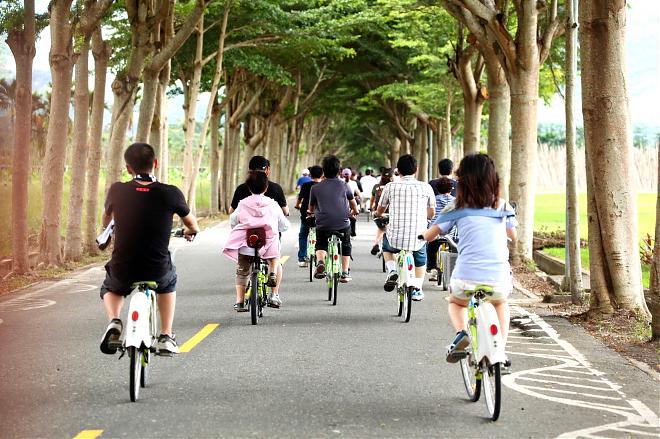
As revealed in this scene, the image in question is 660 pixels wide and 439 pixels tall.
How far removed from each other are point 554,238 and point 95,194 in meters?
11.2

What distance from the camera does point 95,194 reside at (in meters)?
21.4

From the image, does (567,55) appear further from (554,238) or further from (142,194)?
(554,238)

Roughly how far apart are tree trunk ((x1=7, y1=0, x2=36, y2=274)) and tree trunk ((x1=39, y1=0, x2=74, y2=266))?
0.39 m

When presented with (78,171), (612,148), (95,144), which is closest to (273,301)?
(612,148)

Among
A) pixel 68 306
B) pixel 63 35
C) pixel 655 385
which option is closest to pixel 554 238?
pixel 63 35

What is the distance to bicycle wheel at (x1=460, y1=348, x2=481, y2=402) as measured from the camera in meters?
7.35

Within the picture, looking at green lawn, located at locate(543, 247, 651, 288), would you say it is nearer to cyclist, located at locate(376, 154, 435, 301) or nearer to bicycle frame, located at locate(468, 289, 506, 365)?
cyclist, located at locate(376, 154, 435, 301)

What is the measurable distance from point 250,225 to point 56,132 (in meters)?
8.35

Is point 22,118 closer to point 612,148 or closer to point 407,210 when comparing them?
point 407,210

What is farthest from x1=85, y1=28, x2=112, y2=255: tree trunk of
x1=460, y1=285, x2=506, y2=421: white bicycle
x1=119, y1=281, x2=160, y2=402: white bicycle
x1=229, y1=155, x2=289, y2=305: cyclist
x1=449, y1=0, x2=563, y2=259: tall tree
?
x1=460, y1=285, x2=506, y2=421: white bicycle

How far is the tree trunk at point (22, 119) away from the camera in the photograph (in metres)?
18.1

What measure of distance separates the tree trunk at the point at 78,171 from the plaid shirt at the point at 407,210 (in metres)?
9.24

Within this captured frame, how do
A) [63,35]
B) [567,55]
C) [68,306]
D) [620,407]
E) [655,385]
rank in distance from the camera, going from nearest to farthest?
[620,407] < [655,385] < [68,306] < [567,55] < [63,35]

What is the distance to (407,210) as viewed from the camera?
1230 centimetres
